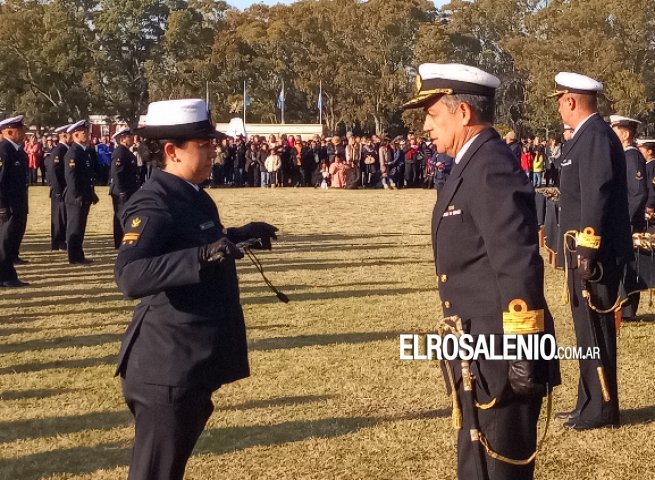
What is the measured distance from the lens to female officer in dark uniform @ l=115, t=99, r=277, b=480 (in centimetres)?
377

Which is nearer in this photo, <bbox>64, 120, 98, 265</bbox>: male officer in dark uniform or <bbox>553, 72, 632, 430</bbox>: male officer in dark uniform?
<bbox>553, 72, 632, 430</bbox>: male officer in dark uniform

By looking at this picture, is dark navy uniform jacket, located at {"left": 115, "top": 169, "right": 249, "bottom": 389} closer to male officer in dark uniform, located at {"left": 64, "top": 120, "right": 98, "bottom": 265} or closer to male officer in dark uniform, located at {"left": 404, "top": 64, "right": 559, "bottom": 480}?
male officer in dark uniform, located at {"left": 404, "top": 64, "right": 559, "bottom": 480}

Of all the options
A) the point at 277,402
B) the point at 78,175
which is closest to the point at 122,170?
the point at 78,175

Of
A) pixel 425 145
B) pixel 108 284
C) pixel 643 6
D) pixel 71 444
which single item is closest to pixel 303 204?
A: pixel 425 145

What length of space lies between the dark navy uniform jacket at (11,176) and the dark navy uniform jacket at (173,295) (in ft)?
29.8

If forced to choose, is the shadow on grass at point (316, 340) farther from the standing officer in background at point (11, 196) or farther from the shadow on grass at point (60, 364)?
the standing officer in background at point (11, 196)

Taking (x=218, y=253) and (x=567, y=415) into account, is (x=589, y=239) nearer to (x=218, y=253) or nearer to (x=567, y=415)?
(x=567, y=415)

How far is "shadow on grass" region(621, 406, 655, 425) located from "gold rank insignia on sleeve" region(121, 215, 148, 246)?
13.7 feet

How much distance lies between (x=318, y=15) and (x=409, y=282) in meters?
60.1

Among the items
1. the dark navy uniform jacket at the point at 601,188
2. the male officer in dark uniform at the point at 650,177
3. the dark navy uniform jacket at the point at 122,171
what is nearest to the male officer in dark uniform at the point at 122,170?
the dark navy uniform jacket at the point at 122,171

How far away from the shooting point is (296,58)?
6938 centimetres

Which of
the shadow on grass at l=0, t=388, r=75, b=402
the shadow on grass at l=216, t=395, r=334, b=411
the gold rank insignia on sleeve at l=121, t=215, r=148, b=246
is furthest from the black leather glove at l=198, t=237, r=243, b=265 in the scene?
the shadow on grass at l=0, t=388, r=75, b=402

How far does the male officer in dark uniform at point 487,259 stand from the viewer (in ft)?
11.8
